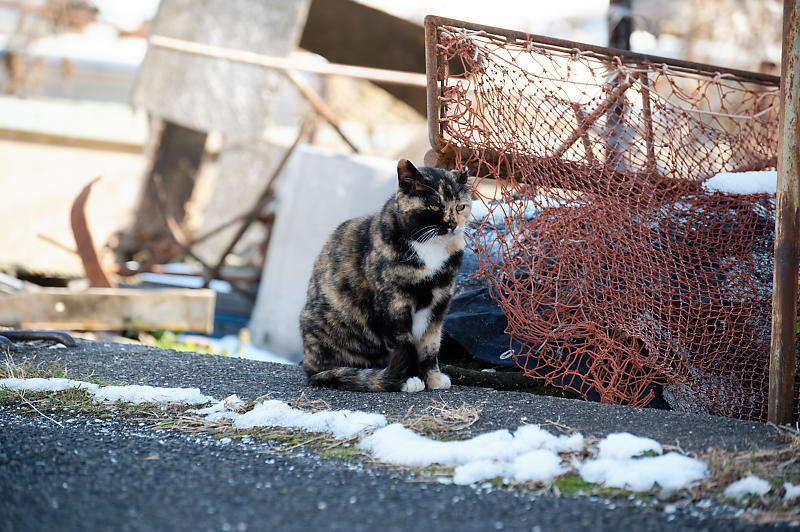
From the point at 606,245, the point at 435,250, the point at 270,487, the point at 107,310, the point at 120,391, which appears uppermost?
the point at 606,245

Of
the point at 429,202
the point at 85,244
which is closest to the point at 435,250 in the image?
the point at 429,202

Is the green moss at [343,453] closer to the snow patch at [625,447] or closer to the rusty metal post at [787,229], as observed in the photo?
the snow patch at [625,447]

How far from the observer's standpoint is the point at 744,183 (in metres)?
3.56

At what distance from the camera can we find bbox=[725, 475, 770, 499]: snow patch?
75.8 inches

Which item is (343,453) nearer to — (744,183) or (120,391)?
(120,391)

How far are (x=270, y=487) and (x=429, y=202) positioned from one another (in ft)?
4.83

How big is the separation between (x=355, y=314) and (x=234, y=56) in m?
2.90

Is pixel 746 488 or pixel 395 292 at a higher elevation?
pixel 395 292

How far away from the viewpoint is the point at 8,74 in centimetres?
1157

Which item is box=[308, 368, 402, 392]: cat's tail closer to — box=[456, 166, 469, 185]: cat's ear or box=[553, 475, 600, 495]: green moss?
box=[456, 166, 469, 185]: cat's ear

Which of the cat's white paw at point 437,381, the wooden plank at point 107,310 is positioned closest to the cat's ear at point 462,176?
the cat's white paw at point 437,381

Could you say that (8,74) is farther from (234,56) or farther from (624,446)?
(624,446)

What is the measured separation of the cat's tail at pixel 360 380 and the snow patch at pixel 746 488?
4.90ft

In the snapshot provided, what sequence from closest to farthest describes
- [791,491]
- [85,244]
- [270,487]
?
1. [791,491]
2. [270,487]
3. [85,244]
